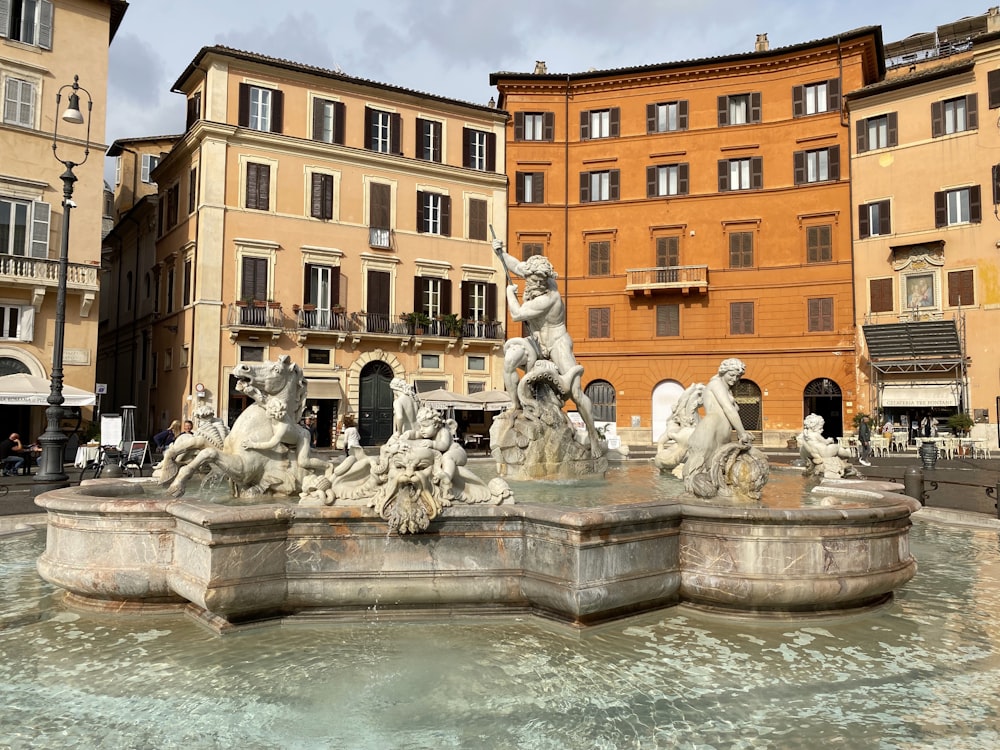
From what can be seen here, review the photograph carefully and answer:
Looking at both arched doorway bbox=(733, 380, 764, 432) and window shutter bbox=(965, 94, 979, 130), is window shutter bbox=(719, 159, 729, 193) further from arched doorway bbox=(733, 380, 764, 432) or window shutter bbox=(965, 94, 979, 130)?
window shutter bbox=(965, 94, 979, 130)

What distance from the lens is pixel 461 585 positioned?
5047 mm

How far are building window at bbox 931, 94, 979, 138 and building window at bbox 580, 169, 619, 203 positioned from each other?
504 inches

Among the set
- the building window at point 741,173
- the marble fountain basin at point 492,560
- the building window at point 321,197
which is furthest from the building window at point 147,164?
the marble fountain basin at point 492,560

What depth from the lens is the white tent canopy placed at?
19.2m

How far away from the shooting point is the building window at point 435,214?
32312 mm

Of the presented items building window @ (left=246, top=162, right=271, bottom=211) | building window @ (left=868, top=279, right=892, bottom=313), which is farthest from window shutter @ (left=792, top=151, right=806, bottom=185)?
building window @ (left=246, top=162, right=271, bottom=211)

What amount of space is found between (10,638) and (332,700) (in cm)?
244

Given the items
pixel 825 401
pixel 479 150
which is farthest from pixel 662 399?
pixel 479 150

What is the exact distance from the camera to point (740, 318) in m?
31.8

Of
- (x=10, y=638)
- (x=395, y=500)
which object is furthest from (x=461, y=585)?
(x=10, y=638)

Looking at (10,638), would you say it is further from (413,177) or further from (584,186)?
(584,186)

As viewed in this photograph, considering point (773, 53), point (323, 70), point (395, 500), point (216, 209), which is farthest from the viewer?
point (773, 53)

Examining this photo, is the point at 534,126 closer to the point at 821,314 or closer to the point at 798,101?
the point at 798,101

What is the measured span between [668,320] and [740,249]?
14.1 ft
